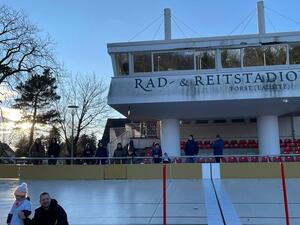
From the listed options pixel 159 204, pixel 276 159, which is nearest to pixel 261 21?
pixel 276 159

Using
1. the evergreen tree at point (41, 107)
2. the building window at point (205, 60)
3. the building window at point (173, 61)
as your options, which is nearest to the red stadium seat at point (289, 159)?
the building window at point (205, 60)

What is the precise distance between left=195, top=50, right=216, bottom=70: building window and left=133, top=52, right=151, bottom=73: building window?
9.23 ft

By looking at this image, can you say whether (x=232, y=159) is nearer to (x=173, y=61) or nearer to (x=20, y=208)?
(x=173, y=61)

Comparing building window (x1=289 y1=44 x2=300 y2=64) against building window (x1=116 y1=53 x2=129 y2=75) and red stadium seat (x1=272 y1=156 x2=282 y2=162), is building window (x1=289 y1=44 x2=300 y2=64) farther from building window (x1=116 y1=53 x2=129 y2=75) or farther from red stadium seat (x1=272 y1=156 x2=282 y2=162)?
building window (x1=116 y1=53 x2=129 y2=75)

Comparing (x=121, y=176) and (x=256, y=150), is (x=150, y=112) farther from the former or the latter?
(x=256, y=150)

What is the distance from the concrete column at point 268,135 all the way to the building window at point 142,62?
9115 mm

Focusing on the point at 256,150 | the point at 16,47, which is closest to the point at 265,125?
the point at 256,150

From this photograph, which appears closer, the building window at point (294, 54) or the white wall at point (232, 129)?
the building window at point (294, 54)

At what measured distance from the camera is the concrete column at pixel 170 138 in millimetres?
28609

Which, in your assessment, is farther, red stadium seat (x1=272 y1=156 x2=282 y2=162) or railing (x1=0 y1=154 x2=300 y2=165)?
red stadium seat (x1=272 y1=156 x2=282 y2=162)

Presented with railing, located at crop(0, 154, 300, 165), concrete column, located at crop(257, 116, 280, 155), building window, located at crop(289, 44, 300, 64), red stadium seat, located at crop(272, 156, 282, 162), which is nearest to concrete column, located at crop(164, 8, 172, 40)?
concrete column, located at crop(257, 116, 280, 155)

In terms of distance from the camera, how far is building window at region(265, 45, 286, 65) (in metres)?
24.2

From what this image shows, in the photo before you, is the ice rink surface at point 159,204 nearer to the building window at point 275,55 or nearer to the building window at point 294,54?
the building window at point 275,55

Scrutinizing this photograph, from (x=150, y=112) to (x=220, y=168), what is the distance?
302 inches
